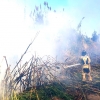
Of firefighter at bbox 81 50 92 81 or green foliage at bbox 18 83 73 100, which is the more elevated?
firefighter at bbox 81 50 92 81

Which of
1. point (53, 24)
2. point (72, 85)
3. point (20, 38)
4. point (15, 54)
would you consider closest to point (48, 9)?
point (53, 24)

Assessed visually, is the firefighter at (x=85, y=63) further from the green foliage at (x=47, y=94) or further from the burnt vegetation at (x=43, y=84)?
the green foliage at (x=47, y=94)

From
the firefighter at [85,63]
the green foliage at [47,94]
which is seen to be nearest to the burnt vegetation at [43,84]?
the green foliage at [47,94]

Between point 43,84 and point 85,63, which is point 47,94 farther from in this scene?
point 85,63

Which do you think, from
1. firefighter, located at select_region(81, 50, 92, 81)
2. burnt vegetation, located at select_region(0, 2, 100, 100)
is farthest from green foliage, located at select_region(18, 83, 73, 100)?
firefighter, located at select_region(81, 50, 92, 81)

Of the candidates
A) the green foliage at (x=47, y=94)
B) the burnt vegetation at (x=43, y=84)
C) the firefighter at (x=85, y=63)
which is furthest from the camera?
the firefighter at (x=85, y=63)

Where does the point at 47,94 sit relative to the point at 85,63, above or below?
below

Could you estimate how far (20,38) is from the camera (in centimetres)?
1472

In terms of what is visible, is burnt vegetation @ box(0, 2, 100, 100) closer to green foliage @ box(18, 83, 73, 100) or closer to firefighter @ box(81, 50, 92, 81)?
green foliage @ box(18, 83, 73, 100)

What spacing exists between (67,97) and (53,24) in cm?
2554

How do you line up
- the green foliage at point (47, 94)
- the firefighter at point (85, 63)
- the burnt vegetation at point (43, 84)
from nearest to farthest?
the burnt vegetation at point (43, 84), the green foliage at point (47, 94), the firefighter at point (85, 63)

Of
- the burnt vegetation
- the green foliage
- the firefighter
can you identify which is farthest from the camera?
the firefighter

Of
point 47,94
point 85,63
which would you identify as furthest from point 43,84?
point 85,63

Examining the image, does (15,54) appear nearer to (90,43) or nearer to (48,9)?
(90,43)
